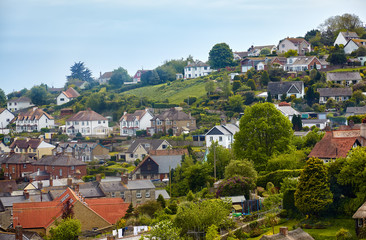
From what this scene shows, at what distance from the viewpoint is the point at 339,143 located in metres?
49.5

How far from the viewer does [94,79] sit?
598ft

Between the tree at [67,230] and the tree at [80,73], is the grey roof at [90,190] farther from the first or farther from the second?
the tree at [80,73]

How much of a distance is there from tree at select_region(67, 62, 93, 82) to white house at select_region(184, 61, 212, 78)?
57.3 metres

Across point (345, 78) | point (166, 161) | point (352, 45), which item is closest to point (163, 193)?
point (166, 161)

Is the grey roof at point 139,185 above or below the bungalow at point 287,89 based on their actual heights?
below

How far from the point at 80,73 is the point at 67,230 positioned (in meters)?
145

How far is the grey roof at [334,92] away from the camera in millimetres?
91000

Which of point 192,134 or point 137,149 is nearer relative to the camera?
point 137,149

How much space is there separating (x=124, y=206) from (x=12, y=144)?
53.4 meters

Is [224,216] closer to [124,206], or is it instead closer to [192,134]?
[124,206]

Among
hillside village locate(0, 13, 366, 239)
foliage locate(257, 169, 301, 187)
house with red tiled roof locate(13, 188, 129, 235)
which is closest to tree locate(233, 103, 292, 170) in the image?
hillside village locate(0, 13, 366, 239)

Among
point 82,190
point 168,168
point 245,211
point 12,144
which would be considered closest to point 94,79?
point 12,144

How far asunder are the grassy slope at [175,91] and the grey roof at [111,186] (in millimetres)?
52462

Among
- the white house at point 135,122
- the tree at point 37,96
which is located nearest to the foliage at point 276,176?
the white house at point 135,122
